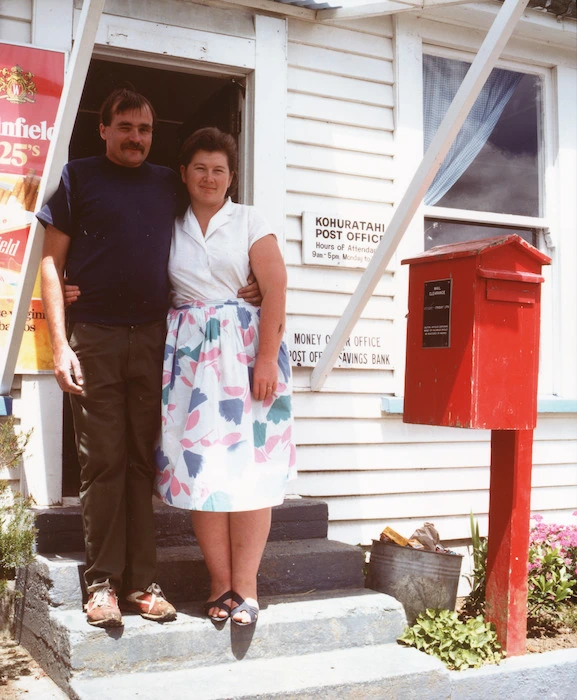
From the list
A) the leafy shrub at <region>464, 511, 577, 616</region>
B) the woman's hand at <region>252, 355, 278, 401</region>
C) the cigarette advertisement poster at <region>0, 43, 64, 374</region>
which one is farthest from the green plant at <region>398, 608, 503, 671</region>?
the cigarette advertisement poster at <region>0, 43, 64, 374</region>

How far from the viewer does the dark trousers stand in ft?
9.69

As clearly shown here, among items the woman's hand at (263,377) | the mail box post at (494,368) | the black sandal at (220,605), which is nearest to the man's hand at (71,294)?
the woman's hand at (263,377)

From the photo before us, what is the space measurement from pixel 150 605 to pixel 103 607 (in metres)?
0.20

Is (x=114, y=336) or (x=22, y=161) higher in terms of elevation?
(x=22, y=161)

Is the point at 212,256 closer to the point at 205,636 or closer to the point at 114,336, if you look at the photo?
the point at 114,336

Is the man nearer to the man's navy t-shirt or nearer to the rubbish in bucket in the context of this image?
the man's navy t-shirt

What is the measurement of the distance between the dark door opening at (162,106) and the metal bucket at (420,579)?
1.77 metres

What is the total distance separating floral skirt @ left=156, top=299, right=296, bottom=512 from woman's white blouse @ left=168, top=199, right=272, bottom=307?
0.06 metres

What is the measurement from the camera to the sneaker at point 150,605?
2.99 m

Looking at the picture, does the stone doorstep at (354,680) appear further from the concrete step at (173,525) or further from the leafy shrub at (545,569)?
the concrete step at (173,525)

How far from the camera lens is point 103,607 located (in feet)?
9.45

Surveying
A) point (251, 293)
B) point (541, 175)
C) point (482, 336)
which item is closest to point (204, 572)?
point (251, 293)

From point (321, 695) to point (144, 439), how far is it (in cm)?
111

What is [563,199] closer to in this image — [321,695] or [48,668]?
[321,695]
